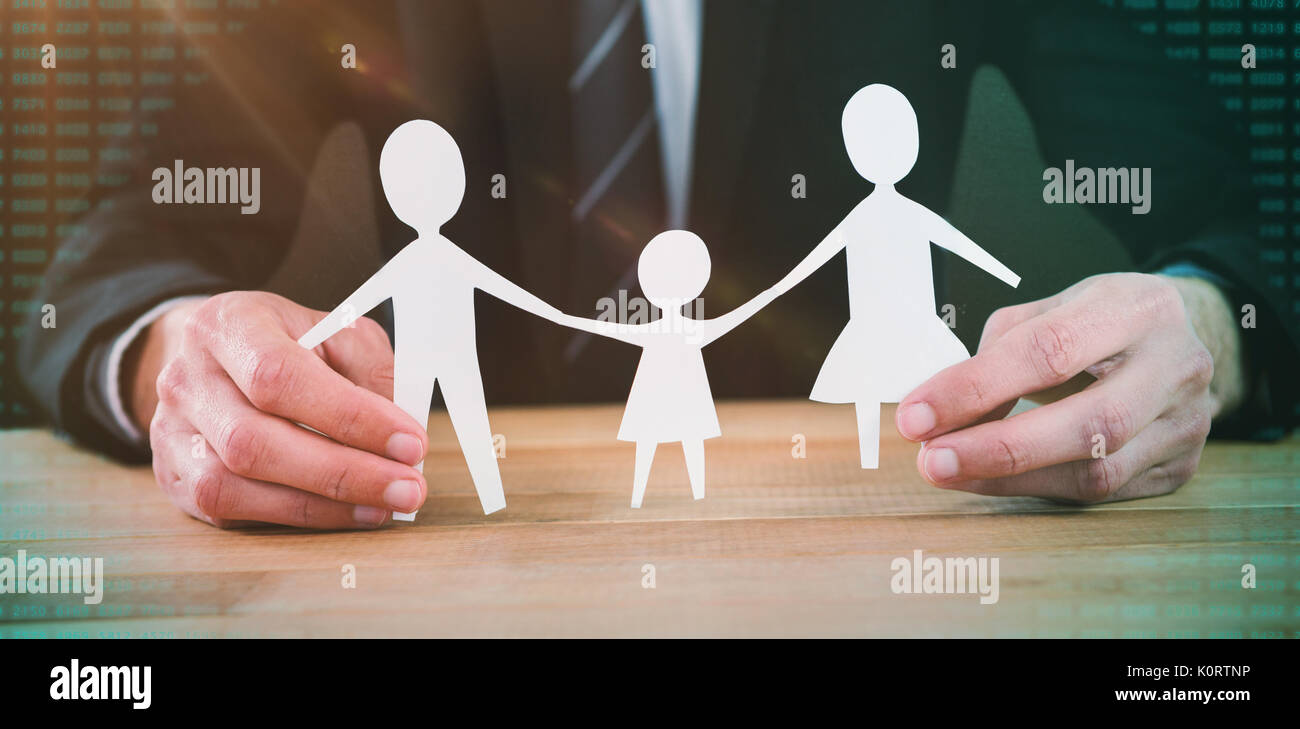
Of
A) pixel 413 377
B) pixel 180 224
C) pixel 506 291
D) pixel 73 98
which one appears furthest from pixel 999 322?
pixel 73 98

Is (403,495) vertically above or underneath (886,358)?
underneath

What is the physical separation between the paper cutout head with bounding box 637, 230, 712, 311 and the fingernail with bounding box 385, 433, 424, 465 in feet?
0.96

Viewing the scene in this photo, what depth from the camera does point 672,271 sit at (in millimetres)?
868

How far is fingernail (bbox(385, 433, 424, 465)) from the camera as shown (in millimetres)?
803

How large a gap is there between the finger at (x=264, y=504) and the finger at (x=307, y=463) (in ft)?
0.04

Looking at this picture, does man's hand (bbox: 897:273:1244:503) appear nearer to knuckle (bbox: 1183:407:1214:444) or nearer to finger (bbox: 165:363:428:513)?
knuckle (bbox: 1183:407:1214:444)

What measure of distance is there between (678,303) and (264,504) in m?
0.48

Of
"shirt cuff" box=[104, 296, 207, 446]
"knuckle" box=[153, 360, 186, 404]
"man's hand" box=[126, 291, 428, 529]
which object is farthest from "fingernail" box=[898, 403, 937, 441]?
"shirt cuff" box=[104, 296, 207, 446]

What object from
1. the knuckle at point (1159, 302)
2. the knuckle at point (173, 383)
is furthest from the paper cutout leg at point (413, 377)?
the knuckle at point (1159, 302)

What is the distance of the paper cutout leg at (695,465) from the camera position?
891mm

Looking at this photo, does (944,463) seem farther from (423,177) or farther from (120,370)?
(120,370)

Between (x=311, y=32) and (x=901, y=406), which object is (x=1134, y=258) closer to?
(x=901, y=406)

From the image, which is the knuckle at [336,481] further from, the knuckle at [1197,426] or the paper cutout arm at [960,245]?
the knuckle at [1197,426]

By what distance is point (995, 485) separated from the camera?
0.85 m
